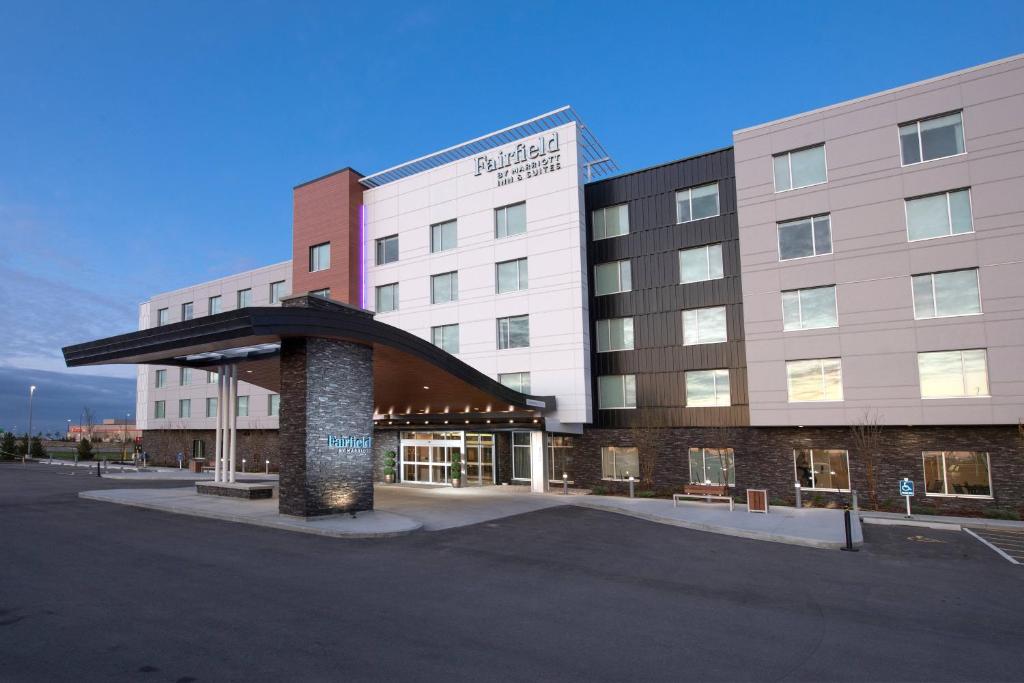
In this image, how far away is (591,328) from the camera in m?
30.5

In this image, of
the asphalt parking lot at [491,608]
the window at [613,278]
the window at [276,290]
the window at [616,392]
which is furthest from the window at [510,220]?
the window at [276,290]

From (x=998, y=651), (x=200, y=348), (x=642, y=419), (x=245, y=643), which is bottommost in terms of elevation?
(x=998, y=651)

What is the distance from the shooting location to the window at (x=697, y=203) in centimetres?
2794

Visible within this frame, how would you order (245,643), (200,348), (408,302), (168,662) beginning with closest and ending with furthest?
(168,662) → (245,643) → (200,348) → (408,302)

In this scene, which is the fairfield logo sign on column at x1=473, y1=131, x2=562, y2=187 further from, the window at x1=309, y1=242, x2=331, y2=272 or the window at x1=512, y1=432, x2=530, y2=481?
the window at x1=512, y1=432, x2=530, y2=481

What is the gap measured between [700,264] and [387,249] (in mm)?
17769

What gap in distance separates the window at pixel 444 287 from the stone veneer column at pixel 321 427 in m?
13.1

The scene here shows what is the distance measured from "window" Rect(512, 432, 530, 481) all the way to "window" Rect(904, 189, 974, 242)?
19.1m

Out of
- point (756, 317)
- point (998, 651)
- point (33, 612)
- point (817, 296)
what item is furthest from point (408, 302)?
point (998, 651)

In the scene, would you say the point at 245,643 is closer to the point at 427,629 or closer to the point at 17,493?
the point at 427,629

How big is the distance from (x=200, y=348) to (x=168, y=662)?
14268mm

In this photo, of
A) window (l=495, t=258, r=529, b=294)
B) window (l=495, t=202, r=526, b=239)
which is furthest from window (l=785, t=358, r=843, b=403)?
window (l=495, t=202, r=526, b=239)

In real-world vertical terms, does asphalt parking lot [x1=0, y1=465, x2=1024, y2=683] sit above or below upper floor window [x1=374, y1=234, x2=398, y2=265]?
below

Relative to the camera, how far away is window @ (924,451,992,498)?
2194 cm
